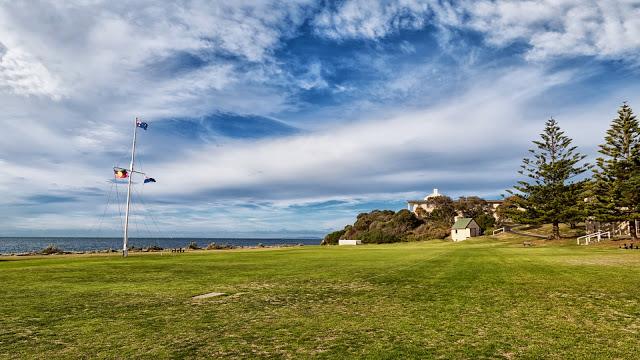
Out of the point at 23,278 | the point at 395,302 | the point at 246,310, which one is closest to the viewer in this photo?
the point at 246,310

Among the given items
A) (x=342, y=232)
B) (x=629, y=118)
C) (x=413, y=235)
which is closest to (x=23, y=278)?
(x=629, y=118)

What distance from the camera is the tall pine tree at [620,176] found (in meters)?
49.0

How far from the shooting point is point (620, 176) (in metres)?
51.6

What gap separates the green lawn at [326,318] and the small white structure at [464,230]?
78993 mm

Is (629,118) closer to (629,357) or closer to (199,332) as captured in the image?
(629,357)

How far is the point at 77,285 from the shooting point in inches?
635

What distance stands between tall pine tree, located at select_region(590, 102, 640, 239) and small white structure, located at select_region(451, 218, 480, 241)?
1603 inches

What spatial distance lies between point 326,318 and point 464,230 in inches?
3583

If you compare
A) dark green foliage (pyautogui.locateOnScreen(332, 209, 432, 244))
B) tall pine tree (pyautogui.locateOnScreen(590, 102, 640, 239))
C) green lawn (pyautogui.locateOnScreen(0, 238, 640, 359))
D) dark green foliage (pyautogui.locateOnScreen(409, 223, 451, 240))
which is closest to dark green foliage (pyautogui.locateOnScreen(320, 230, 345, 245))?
dark green foliage (pyautogui.locateOnScreen(332, 209, 432, 244))

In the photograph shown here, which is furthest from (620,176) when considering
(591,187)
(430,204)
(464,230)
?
(430,204)

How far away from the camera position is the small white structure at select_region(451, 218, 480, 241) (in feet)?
307

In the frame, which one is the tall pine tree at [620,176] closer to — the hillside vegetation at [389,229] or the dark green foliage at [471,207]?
the hillside vegetation at [389,229]

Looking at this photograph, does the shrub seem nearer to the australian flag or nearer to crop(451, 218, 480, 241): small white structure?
crop(451, 218, 480, 241): small white structure

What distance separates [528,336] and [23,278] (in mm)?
20484
